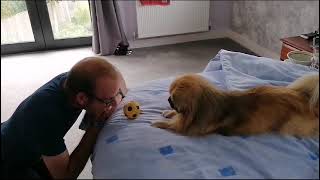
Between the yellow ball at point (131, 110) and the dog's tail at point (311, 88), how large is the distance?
1.87 ft

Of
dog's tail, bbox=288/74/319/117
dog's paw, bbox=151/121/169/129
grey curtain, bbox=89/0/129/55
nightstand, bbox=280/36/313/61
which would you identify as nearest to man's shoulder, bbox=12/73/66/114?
dog's paw, bbox=151/121/169/129

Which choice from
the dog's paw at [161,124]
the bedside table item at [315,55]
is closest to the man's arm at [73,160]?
the dog's paw at [161,124]

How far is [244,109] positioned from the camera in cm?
108

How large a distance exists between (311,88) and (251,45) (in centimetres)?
228

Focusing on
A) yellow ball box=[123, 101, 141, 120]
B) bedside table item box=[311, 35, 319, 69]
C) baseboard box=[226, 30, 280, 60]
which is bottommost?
baseboard box=[226, 30, 280, 60]

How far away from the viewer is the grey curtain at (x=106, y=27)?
9.65ft

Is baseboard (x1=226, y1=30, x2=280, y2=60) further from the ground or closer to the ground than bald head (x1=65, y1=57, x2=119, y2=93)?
closer to the ground

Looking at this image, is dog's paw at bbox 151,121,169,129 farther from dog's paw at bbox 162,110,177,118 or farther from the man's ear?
the man's ear

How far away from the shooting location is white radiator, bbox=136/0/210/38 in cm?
318

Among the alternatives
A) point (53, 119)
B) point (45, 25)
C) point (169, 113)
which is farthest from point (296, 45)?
point (45, 25)

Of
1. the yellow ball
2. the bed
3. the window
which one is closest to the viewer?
the bed

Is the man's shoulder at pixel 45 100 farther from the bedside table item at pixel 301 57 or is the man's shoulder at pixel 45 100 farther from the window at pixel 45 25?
the window at pixel 45 25

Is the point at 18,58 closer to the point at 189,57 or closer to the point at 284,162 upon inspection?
the point at 189,57

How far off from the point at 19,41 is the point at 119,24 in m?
1.06
